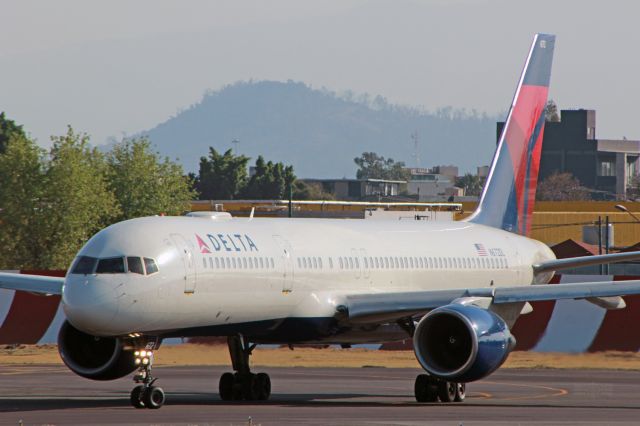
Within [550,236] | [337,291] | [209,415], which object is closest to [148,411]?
[209,415]

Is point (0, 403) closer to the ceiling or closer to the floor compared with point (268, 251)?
closer to the floor

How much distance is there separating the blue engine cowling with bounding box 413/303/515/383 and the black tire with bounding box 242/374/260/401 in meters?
4.52

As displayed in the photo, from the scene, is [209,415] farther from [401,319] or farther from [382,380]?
[382,380]

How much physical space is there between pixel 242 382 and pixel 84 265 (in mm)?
6607

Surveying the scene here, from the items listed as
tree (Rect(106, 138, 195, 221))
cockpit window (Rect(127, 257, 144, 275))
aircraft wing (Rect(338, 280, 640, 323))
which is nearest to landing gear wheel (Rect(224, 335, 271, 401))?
aircraft wing (Rect(338, 280, 640, 323))

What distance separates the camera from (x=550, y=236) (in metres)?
122

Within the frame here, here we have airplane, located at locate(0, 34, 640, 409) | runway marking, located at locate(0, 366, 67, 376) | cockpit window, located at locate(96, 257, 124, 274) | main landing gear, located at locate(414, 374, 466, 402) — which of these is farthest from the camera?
runway marking, located at locate(0, 366, 67, 376)

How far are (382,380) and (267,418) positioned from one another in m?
13.7

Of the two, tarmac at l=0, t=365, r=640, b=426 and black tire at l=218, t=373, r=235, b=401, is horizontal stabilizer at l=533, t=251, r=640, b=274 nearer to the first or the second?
A: tarmac at l=0, t=365, r=640, b=426

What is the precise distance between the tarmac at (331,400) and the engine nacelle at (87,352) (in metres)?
0.81

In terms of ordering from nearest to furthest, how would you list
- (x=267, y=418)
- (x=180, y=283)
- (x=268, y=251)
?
(x=267, y=418) → (x=180, y=283) → (x=268, y=251)

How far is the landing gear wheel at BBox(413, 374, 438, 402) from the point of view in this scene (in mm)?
35344

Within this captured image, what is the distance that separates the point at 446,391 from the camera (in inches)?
1394

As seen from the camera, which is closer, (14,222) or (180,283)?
(180,283)
